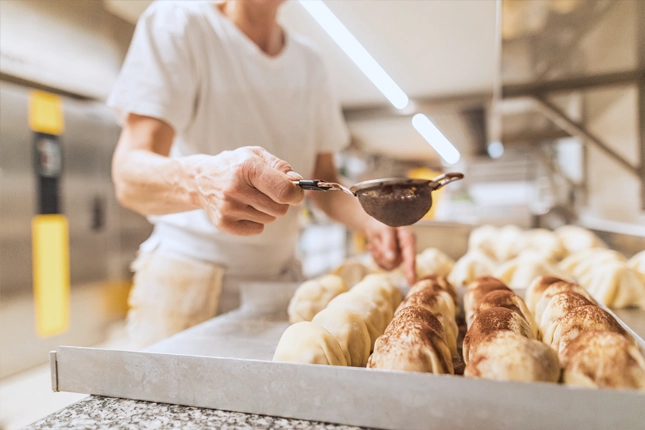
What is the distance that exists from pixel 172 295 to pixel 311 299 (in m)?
0.52

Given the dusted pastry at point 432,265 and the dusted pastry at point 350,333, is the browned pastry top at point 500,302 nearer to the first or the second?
the dusted pastry at point 350,333

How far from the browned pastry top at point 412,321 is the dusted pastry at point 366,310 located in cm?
11

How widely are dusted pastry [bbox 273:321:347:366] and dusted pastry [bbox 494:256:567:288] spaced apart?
0.83 m

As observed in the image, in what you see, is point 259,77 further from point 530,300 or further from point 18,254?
point 18,254

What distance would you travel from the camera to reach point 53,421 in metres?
0.55

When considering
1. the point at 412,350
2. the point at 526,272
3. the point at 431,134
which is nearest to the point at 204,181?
the point at 412,350

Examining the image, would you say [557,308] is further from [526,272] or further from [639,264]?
[639,264]

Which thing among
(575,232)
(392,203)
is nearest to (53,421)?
(392,203)

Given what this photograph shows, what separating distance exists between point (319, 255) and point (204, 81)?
339cm

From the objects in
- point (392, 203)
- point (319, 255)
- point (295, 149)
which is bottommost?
point (319, 255)

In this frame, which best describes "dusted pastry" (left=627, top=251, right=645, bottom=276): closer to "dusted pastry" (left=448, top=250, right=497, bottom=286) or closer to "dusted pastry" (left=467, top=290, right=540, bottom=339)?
"dusted pastry" (left=448, top=250, right=497, bottom=286)

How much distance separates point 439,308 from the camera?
2.81ft

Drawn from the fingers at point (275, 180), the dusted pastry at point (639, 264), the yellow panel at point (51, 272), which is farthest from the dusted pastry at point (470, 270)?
the yellow panel at point (51, 272)

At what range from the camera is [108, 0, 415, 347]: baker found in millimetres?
772
